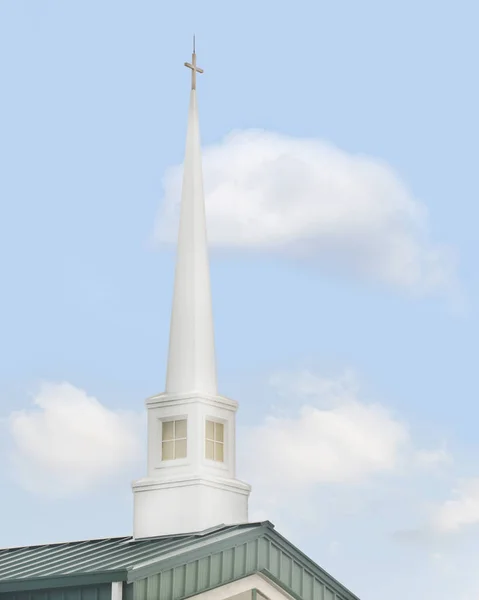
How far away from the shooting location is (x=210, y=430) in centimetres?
3531

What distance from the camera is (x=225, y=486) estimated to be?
114 ft

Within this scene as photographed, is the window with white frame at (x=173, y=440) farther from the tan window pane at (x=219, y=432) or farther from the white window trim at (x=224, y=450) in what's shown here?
the tan window pane at (x=219, y=432)

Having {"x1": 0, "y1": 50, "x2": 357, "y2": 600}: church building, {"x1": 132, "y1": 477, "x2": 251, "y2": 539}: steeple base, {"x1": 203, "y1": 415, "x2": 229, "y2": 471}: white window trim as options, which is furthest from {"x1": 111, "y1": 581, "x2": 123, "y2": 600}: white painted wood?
{"x1": 203, "y1": 415, "x2": 229, "y2": 471}: white window trim

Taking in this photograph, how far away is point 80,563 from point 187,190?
1015 cm

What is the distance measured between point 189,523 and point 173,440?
2098 mm

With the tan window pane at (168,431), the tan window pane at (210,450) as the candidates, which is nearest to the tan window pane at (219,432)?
the tan window pane at (210,450)

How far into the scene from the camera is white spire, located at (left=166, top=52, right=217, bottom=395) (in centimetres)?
3588

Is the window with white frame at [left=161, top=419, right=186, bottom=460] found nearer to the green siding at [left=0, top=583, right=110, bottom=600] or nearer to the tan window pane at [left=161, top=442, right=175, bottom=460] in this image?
the tan window pane at [left=161, top=442, right=175, bottom=460]

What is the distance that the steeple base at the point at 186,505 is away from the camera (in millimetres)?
34094

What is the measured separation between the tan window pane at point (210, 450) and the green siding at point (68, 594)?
6616mm

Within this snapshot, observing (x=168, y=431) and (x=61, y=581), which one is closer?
(x=61, y=581)

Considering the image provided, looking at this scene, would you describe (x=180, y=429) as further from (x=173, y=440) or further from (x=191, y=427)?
(x=191, y=427)

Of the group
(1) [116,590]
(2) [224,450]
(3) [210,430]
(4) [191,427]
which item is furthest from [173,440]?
(1) [116,590]

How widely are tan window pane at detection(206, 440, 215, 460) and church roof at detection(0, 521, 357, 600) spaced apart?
2131 millimetres
